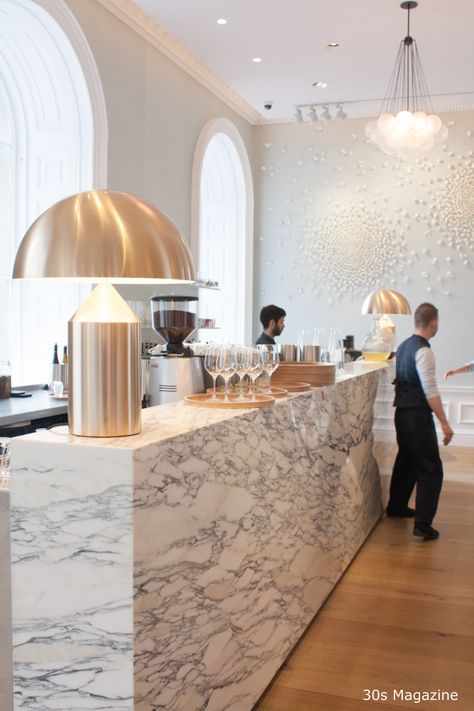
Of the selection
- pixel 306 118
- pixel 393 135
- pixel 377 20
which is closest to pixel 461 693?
pixel 393 135

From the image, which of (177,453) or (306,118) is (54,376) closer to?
(177,453)

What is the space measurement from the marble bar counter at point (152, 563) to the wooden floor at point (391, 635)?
24 cm

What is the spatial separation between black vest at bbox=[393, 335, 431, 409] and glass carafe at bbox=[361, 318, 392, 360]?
1.44 metres

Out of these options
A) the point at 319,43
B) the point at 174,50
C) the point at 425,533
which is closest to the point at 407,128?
the point at 319,43

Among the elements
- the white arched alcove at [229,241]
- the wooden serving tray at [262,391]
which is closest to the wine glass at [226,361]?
the wooden serving tray at [262,391]

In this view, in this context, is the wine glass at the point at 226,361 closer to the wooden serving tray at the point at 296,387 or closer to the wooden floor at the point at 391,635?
the wooden serving tray at the point at 296,387

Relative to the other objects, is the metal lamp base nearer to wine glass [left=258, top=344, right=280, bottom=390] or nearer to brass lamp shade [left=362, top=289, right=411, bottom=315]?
wine glass [left=258, top=344, right=280, bottom=390]

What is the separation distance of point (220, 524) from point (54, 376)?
2989 mm

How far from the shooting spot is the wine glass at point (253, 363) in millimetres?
2998

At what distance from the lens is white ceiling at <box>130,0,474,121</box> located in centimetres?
638

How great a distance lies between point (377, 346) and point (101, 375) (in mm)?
4945

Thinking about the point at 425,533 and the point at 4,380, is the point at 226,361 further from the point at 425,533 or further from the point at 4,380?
the point at 425,533

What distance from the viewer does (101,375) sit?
217 cm

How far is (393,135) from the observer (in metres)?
6.64
